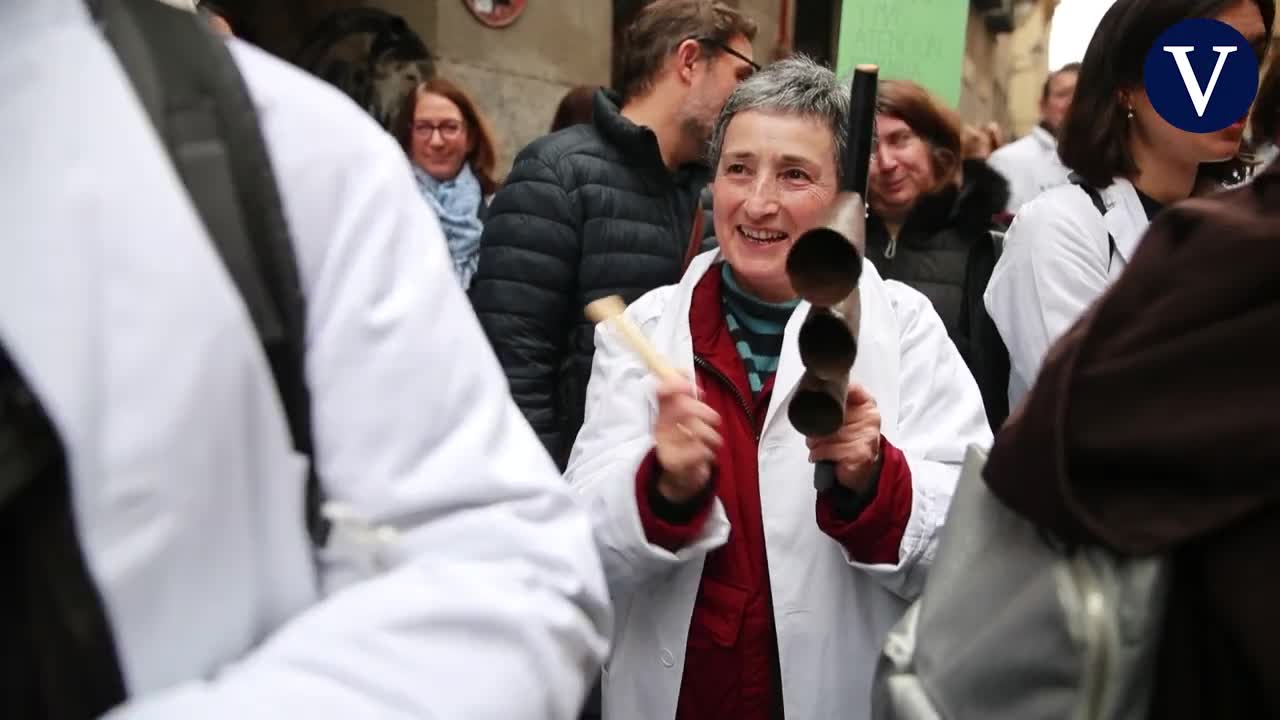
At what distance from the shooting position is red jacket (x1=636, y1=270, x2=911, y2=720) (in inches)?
71.5

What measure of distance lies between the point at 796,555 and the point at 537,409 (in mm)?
1201

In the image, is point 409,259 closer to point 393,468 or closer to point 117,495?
point 393,468

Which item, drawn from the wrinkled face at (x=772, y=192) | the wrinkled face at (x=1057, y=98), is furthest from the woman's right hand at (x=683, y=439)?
the wrinkled face at (x=1057, y=98)

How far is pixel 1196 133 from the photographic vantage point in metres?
2.41

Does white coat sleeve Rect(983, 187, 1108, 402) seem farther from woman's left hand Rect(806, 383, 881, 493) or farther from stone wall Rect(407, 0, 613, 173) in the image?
stone wall Rect(407, 0, 613, 173)

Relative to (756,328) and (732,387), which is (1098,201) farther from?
(732,387)

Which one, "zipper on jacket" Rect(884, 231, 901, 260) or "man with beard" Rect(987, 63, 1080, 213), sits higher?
"zipper on jacket" Rect(884, 231, 901, 260)

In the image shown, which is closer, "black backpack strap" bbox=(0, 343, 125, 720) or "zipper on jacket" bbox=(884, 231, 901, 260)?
"black backpack strap" bbox=(0, 343, 125, 720)

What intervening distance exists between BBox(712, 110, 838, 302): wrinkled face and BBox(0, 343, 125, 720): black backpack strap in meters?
1.49

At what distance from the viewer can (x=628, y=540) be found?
6.01ft

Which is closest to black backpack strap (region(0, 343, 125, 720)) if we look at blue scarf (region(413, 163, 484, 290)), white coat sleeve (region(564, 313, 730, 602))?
white coat sleeve (region(564, 313, 730, 602))

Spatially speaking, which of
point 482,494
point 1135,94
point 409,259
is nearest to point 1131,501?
point 482,494

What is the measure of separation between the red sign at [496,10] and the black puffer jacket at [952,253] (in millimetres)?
4481

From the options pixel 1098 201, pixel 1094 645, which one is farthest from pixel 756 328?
pixel 1094 645
